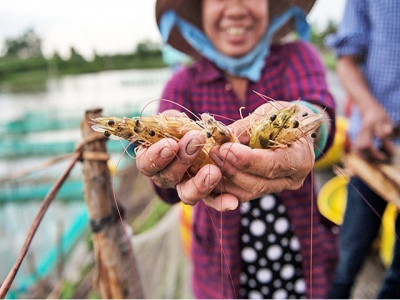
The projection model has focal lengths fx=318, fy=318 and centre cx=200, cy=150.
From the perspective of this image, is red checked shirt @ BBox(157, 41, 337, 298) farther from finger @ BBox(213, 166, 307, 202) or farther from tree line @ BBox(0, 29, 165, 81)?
tree line @ BBox(0, 29, 165, 81)

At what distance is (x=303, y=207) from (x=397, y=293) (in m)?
1.08

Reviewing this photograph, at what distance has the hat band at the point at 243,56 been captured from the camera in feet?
5.02

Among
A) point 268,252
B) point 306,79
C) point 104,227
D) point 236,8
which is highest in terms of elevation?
point 236,8

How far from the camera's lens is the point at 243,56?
1545mm

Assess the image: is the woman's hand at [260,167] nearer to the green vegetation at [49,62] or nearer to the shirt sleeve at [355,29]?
the shirt sleeve at [355,29]

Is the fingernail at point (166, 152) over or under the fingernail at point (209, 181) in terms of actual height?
over

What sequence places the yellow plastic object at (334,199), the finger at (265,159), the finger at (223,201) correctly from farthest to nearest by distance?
the yellow plastic object at (334,199) → the finger at (223,201) → the finger at (265,159)

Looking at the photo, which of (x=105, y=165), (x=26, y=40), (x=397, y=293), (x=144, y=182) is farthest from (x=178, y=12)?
(x=26, y=40)

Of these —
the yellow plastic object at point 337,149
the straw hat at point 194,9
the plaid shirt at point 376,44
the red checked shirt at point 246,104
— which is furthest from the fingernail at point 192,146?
the yellow plastic object at point 337,149

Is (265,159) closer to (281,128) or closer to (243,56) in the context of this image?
(281,128)

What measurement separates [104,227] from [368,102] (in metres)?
1.75

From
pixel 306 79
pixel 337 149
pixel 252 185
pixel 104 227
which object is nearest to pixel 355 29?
pixel 306 79

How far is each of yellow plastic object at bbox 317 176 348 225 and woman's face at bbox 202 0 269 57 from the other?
267 centimetres

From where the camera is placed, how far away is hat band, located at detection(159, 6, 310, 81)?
1.53m
